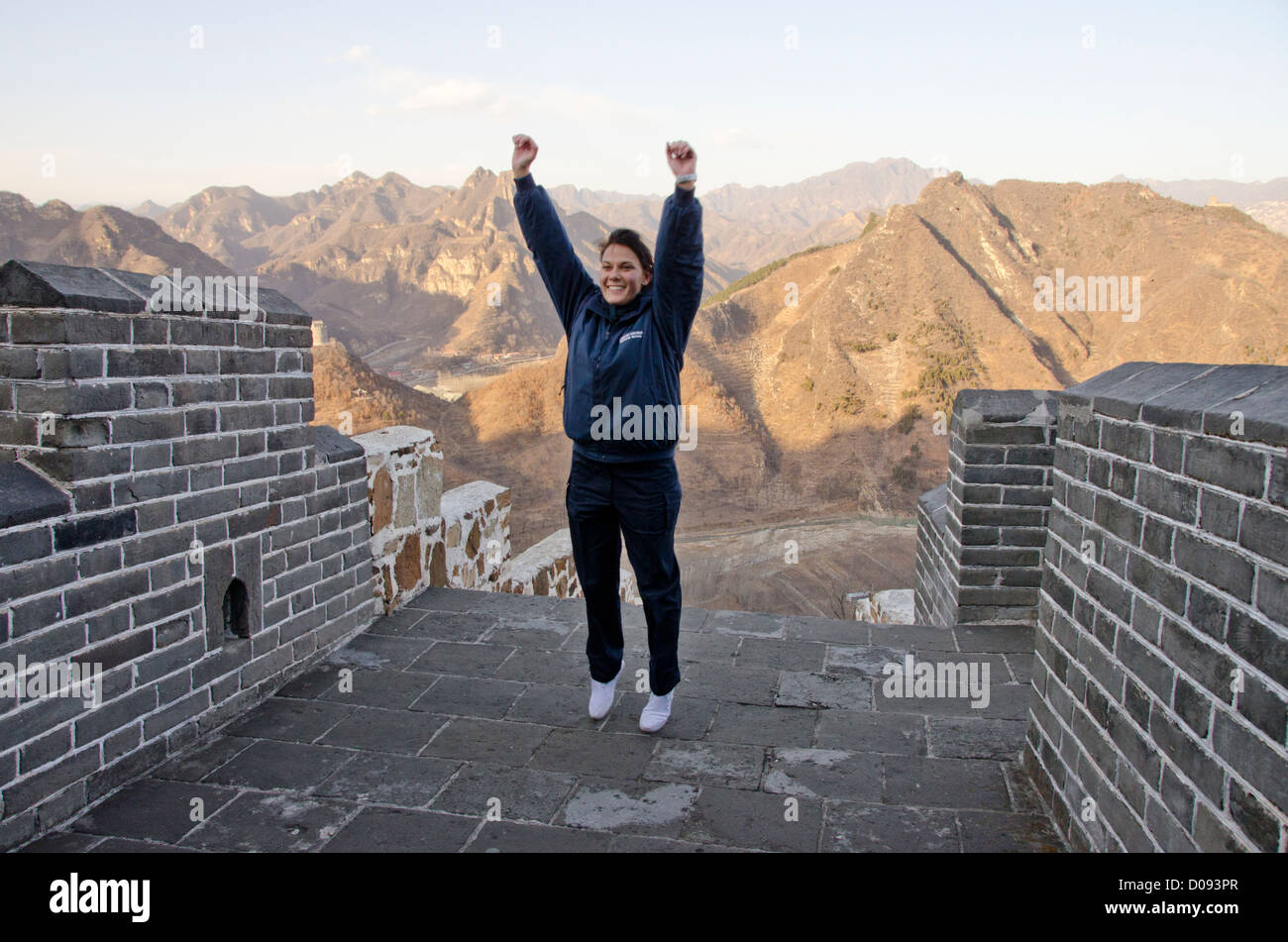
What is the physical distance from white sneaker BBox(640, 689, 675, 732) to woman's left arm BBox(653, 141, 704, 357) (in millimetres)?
1294

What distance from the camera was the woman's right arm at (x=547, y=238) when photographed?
122 inches

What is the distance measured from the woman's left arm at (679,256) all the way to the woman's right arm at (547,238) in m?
0.38

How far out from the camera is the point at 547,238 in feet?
10.2

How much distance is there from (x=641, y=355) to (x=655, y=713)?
51.0 inches

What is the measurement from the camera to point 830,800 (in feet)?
8.93

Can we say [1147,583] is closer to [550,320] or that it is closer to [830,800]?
[830,800]

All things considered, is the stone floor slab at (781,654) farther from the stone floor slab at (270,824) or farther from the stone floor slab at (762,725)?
the stone floor slab at (270,824)

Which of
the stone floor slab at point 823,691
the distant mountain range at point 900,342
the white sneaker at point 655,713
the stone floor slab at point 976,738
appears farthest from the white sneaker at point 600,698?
the distant mountain range at point 900,342

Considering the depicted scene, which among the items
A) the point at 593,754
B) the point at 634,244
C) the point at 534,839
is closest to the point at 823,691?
the point at 593,754

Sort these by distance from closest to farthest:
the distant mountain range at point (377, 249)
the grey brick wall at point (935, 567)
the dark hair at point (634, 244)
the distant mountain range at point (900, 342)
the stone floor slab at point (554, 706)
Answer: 1. the dark hair at point (634, 244)
2. the stone floor slab at point (554, 706)
3. the grey brick wall at point (935, 567)
4. the distant mountain range at point (900, 342)
5. the distant mountain range at point (377, 249)

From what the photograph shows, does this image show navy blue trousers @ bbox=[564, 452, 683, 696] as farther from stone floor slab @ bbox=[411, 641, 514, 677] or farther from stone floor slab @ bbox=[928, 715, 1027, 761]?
stone floor slab @ bbox=[928, 715, 1027, 761]

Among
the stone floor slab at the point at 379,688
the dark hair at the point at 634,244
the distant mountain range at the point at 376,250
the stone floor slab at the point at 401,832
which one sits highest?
the distant mountain range at the point at 376,250

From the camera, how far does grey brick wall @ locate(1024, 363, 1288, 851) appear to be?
1.65 meters
